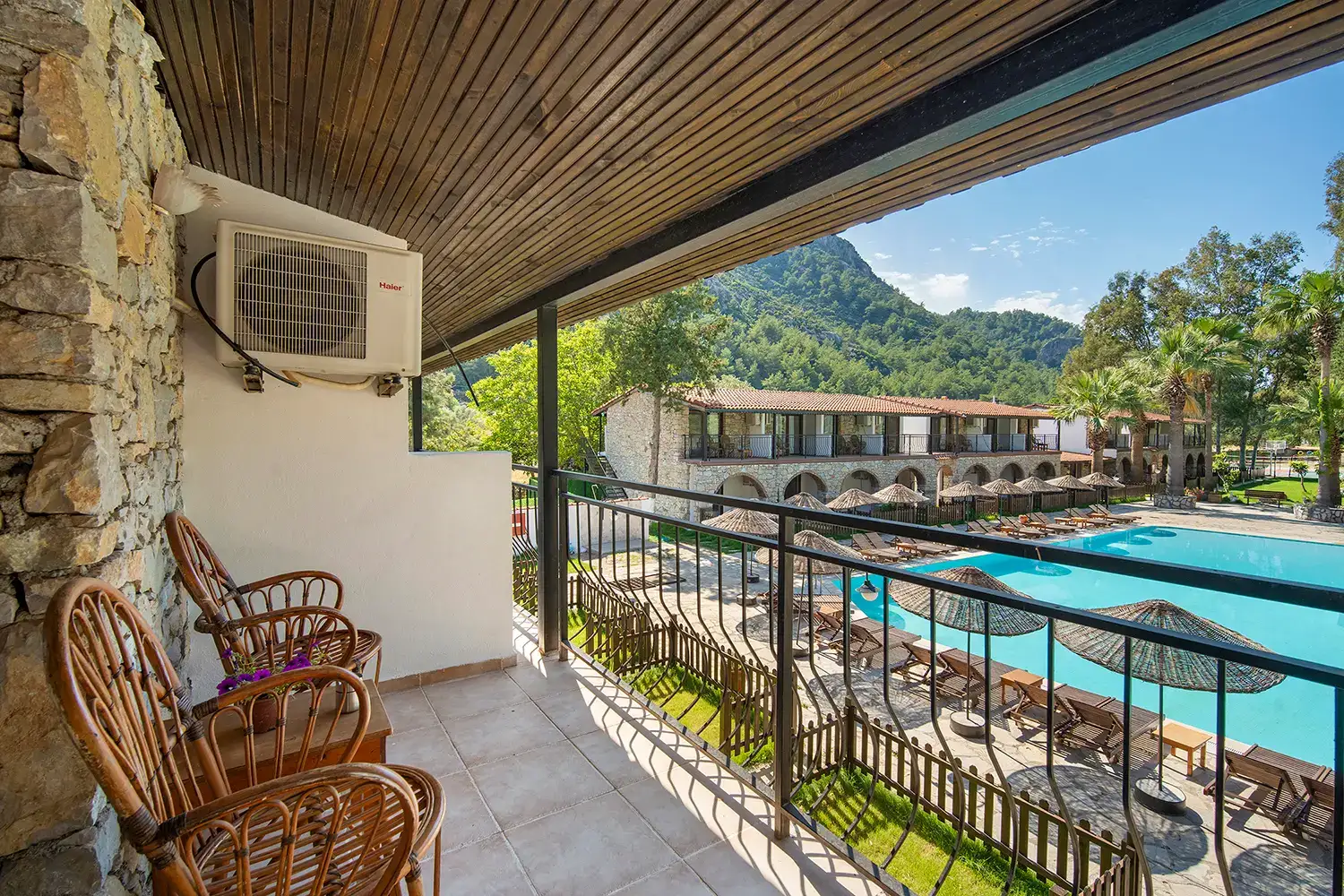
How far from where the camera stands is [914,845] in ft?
12.9

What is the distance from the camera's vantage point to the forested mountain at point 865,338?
38.5 meters

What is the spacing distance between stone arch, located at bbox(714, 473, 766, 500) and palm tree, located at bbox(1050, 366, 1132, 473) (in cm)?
1419

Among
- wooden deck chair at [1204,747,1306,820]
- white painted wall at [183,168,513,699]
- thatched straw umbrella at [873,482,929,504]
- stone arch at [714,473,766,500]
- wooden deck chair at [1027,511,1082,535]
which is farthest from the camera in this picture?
stone arch at [714,473,766,500]

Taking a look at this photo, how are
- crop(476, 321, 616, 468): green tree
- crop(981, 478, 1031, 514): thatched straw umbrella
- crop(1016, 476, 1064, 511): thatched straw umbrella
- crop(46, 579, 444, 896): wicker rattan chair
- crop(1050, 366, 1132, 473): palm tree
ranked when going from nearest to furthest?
crop(46, 579, 444, 896): wicker rattan chair → crop(476, 321, 616, 468): green tree → crop(981, 478, 1031, 514): thatched straw umbrella → crop(1016, 476, 1064, 511): thatched straw umbrella → crop(1050, 366, 1132, 473): palm tree

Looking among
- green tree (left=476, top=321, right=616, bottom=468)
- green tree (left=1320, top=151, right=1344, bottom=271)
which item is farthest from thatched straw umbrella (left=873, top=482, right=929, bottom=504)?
green tree (left=1320, top=151, right=1344, bottom=271)

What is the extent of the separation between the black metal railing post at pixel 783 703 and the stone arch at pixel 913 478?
70.0 feet

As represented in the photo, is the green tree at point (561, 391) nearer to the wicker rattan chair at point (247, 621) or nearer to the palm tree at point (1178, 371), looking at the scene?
the wicker rattan chair at point (247, 621)

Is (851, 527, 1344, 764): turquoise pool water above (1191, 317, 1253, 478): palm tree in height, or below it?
below

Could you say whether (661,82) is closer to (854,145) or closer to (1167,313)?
(854,145)

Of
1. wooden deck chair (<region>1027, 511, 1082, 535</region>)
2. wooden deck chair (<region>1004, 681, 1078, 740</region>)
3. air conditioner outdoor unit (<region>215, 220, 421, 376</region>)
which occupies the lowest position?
wooden deck chair (<region>1004, 681, 1078, 740</region>)

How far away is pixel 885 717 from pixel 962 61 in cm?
641

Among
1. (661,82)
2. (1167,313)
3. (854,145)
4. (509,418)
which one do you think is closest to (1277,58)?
(854,145)

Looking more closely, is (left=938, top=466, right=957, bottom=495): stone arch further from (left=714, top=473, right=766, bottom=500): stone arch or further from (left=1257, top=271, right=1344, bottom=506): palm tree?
(left=1257, top=271, right=1344, bottom=506): palm tree

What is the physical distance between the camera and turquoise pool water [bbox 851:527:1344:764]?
326 inches
